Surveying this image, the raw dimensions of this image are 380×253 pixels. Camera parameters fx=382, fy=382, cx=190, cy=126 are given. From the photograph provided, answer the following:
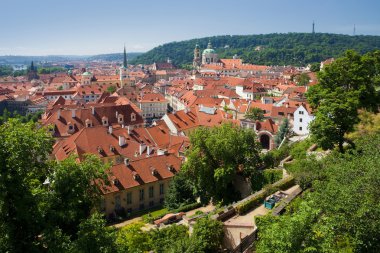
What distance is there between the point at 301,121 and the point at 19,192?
171 feet

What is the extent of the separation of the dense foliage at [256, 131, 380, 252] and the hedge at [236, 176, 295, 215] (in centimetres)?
781

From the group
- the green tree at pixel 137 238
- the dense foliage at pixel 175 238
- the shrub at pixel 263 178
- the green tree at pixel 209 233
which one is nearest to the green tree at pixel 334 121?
the shrub at pixel 263 178

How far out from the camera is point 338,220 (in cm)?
1689

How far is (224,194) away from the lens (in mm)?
36094

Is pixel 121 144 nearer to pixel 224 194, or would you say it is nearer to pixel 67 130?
pixel 67 130

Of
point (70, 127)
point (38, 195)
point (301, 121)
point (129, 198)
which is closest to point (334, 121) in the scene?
point (129, 198)

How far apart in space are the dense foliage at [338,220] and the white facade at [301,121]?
39.9 meters

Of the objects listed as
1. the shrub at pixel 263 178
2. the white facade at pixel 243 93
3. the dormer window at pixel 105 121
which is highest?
the white facade at pixel 243 93

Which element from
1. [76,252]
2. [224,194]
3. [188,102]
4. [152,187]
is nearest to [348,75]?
[224,194]

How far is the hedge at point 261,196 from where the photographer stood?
2800cm

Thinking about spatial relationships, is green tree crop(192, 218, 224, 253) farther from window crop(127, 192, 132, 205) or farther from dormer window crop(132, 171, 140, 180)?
dormer window crop(132, 171, 140, 180)

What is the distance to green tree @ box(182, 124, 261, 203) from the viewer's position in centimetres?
3478

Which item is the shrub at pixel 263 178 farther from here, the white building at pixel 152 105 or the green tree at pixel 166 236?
the white building at pixel 152 105

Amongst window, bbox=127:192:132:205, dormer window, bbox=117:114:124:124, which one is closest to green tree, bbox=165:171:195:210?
window, bbox=127:192:132:205
